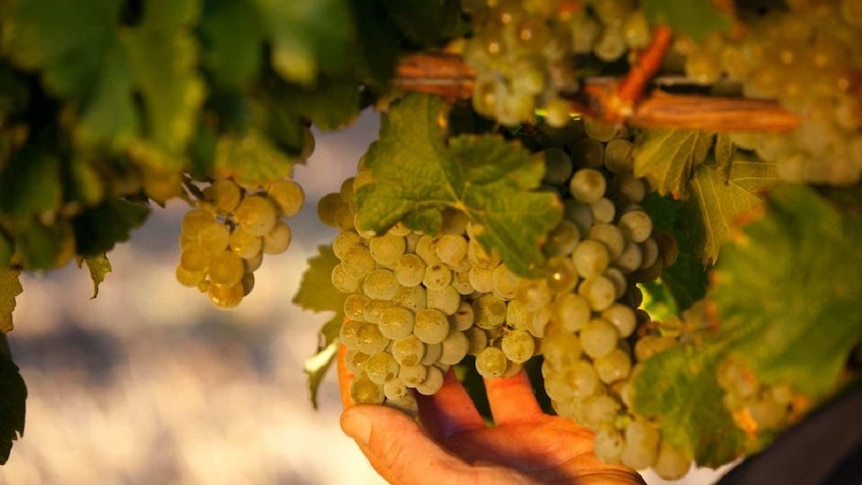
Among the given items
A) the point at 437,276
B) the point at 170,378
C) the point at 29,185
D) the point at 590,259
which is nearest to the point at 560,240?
the point at 590,259

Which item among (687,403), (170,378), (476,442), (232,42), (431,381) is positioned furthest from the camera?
(170,378)

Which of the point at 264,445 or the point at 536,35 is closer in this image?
the point at 536,35

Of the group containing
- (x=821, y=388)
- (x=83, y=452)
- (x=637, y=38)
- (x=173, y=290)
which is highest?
(x=637, y=38)

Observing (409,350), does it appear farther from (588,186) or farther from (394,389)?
(588,186)

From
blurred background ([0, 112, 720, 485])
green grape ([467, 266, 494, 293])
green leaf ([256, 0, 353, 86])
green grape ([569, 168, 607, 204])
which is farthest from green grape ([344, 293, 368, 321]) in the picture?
blurred background ([0, 112, 720, 485])

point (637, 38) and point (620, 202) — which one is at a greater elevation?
point (637, 38)

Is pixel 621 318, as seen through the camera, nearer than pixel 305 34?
No

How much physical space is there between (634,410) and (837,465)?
12 cm

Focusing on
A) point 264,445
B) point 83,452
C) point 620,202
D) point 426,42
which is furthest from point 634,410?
point 83,452

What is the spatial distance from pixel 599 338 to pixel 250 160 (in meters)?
0.26

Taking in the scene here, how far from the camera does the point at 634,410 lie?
575 millimetres

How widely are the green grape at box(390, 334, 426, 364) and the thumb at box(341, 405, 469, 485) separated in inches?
2.8

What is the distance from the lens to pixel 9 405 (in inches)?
33.0

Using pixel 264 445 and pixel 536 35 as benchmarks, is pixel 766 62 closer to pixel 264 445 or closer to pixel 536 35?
pixel 536 35
